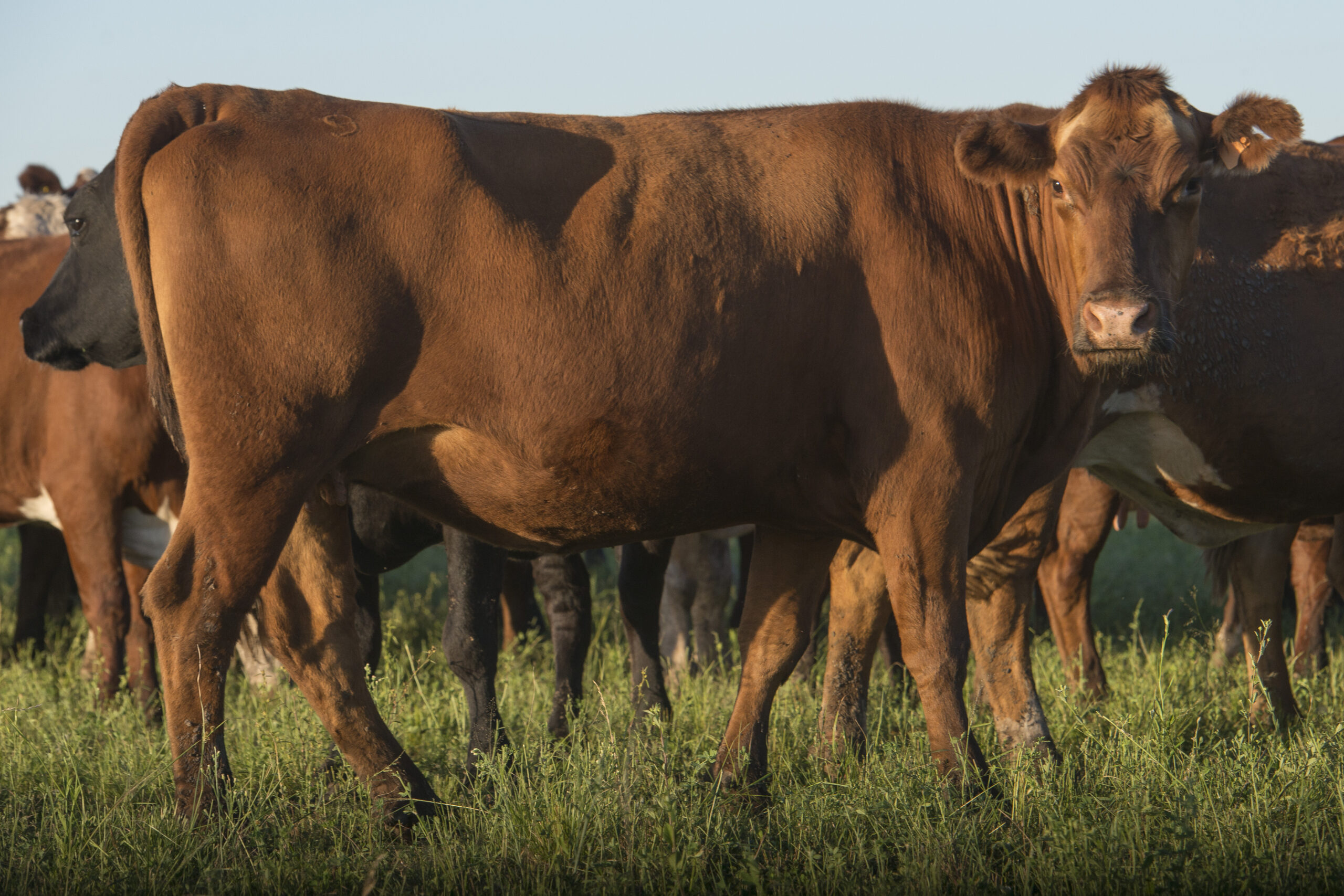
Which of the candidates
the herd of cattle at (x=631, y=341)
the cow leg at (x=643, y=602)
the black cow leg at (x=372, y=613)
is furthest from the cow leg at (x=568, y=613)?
the herd of cattle at (x=631, y=341)

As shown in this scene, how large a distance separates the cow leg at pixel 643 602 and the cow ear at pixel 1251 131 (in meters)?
2.88

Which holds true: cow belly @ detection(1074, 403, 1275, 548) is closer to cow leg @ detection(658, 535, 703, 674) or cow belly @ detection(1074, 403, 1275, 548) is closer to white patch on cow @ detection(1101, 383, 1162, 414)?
white patch on cow @ detection(1101, 383, 1162, 414)

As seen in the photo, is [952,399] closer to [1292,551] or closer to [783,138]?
[783,138]

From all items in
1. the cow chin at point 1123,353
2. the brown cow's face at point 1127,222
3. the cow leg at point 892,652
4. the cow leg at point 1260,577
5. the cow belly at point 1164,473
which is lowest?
the cow leg at point 892,652

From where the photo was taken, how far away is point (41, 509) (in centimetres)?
695

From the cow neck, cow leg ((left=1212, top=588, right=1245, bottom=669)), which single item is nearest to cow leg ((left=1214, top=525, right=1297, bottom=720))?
cow leg ((left=1212, top=588, right=1245, bottom=669))

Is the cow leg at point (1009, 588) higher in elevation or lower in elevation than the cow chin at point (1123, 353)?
lower

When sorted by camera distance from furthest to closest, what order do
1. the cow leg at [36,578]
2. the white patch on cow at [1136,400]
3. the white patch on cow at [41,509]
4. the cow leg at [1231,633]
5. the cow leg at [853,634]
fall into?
A: the cow leg at [36,578] → the cow leg at [1231,633] → the white patch on cow at [41,509] → the white patch on cow at [1136,400] → the cow leg at [853,634]

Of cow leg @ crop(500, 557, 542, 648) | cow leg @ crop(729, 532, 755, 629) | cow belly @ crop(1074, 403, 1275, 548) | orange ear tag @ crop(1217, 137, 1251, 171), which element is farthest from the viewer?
cow leg @ crop(729, 532, 755, 629)

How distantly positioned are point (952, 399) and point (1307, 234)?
2475 mm

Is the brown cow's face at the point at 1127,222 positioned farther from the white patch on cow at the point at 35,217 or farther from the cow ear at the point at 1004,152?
the white patch on cow at the point at 35,217

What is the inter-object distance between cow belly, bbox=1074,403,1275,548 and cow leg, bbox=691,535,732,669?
2724 millimetres

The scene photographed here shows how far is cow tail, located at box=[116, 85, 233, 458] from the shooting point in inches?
142

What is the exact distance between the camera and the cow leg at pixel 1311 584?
283 inches
